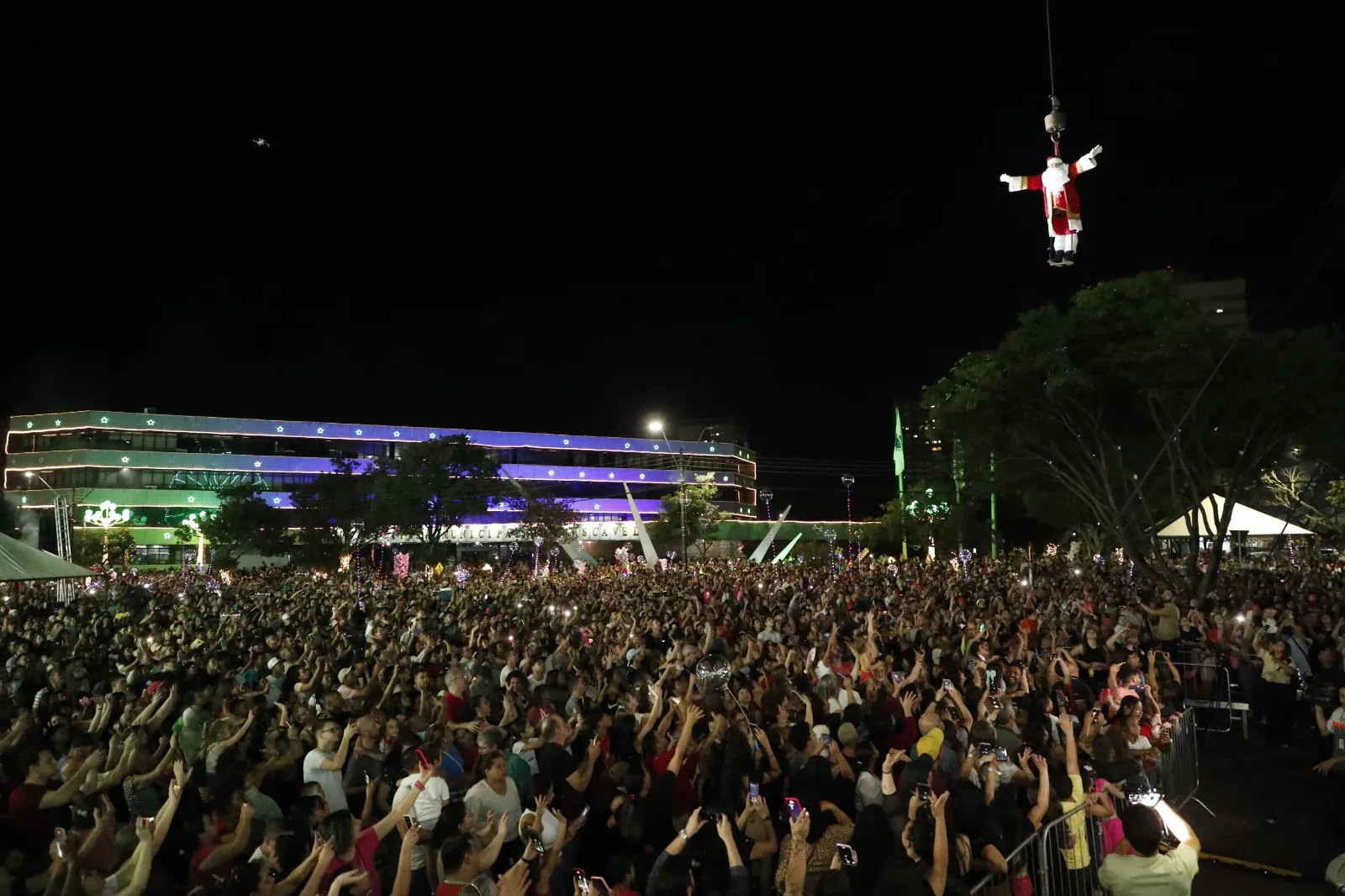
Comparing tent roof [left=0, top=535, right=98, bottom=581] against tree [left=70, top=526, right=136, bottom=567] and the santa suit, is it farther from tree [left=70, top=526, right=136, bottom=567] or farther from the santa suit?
tree [left=70, top=526, right=136, bottom=567]

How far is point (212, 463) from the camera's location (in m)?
70.0

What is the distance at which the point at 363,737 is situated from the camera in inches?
256

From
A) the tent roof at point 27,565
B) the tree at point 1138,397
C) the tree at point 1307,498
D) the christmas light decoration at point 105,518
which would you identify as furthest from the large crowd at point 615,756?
the christmas light decoration at point 105,518

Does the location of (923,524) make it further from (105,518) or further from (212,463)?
(212,463)

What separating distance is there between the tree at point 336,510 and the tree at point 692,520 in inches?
751

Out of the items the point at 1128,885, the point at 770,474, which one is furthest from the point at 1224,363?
the point at 770,474

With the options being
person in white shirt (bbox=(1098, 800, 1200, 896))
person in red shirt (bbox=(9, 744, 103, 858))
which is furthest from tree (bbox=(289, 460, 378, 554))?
person in white shirt (bbox=(1098, 800, 1200, 896))

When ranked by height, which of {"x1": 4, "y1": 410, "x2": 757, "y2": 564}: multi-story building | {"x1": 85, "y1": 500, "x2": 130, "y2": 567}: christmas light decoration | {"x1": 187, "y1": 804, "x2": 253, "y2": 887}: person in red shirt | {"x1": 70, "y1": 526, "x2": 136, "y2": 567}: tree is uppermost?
{"x1": 4, "y1": 410, "x2": 757, "y2": 564}: multi-story building

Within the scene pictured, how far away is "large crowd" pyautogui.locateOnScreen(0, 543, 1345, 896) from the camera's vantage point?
14.9 ft

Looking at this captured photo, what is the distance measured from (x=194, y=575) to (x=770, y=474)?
299ft

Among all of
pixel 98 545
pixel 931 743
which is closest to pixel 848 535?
pixel 98 545

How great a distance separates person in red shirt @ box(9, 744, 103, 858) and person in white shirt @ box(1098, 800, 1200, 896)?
584cm

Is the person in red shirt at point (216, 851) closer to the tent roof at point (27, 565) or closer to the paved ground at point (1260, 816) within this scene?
the paved ground at point (1260, 816)

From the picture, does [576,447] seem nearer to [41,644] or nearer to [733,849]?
[41,644]
